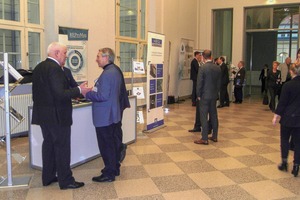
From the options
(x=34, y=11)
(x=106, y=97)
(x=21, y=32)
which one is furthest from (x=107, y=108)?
(x=34, y=11)

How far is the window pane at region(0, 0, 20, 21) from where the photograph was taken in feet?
19.6

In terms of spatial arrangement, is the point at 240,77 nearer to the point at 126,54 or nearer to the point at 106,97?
the point at 126,54

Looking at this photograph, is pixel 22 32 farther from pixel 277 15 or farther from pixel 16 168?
pixel 277 15

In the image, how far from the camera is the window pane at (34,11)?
6.47m

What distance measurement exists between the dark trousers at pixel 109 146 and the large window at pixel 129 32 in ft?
17.0

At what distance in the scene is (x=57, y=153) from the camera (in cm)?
342

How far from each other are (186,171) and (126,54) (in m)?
5.62

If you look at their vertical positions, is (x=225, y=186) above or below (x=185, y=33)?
below

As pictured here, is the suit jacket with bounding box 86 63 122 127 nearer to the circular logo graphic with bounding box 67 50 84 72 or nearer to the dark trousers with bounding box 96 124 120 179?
the dark trousers with bounding box 96 124 120 179

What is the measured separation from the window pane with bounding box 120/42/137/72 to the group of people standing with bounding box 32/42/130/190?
531 cm

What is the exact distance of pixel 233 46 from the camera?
12594 millimetres

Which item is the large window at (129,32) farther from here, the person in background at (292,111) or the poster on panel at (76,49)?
the person in background at (292,111)

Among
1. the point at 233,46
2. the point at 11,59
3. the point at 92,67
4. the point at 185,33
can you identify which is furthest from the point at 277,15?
the point at 11,59

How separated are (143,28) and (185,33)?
96.7 inches
